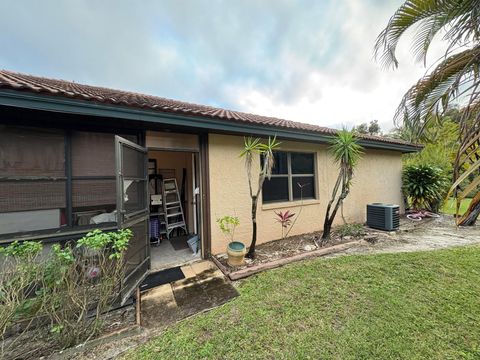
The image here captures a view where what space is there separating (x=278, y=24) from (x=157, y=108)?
549 centimetres

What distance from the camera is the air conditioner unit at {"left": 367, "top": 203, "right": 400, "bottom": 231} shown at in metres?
5.97

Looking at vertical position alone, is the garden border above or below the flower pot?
below

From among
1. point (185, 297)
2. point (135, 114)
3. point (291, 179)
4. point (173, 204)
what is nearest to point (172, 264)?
point (185, 297)

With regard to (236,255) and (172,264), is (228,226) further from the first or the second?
(172,264)

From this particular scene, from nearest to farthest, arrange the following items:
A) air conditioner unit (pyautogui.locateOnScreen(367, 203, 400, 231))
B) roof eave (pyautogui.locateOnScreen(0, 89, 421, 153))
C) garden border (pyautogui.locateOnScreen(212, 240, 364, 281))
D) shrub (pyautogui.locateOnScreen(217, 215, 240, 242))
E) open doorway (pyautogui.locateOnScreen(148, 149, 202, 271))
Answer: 1. roof eave (pyautogui.locateOnScreen(0, 89, 421, 153))
2. garden border (pyautogui.locateOnScreen(212, 240, 364, 281))
3. shrub (pyautogui.locateOnScreen(217, 215, 240, 242))
4. open doorway (pyautogui.locateOnScreen(148, 149, 202, 271))
5. air conditioner unit (pyautogui.locateOnScreen(367, 203, 400, 231))

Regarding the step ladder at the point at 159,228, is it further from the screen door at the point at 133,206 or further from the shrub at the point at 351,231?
the shrub at the point at 351,231

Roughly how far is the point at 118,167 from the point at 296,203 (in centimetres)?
461

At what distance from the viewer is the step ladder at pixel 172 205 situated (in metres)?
6.02

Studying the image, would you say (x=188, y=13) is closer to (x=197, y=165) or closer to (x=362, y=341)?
(x=197, y=165)

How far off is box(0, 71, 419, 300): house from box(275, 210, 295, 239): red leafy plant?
0.19 meters

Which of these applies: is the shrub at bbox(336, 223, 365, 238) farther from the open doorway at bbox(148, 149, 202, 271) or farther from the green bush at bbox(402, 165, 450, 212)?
the green bush at bbox(402, 165, 450, 212)

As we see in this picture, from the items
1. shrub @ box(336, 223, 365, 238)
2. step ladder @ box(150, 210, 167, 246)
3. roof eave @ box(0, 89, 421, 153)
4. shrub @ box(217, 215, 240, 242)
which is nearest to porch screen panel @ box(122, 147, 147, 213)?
roof eave @ box(0, 89, 421, 153)

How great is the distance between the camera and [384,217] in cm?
607

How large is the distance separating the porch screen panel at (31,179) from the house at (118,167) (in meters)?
0.01
